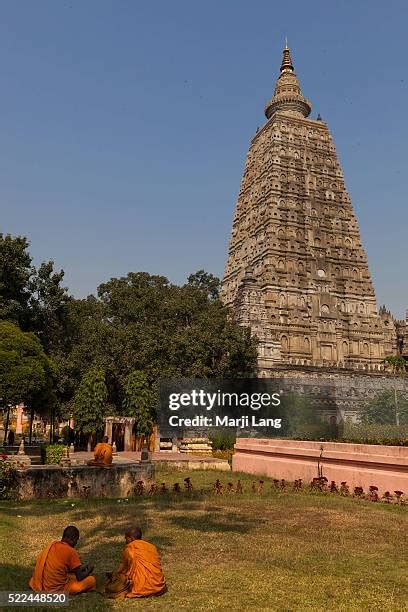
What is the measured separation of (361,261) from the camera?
211 ft

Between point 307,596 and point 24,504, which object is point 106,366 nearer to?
point 24,504

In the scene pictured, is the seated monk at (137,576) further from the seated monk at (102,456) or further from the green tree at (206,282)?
the green tree at (206,282)

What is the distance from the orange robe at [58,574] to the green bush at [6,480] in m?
9.07

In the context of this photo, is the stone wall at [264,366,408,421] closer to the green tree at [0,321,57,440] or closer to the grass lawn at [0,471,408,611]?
the grass lawn at [0,471,408,611]

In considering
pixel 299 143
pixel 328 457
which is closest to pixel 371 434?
pixel 328 457

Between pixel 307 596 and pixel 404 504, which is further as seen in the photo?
pixel 404 504

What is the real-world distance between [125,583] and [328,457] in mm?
12453

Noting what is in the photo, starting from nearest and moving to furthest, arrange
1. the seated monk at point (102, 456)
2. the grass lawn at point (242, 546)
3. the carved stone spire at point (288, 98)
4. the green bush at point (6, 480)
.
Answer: the grass lawn at point (242, 546) < the green bush at point (6, 480) < the seated monk at point (102, 456) < the carved stone spire at point (288, 98)

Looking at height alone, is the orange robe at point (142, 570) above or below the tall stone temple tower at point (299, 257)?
below

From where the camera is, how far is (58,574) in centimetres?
760

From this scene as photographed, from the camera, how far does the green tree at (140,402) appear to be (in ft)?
121

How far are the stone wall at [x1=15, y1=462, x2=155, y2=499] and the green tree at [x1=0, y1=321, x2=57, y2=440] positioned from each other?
7.15 m

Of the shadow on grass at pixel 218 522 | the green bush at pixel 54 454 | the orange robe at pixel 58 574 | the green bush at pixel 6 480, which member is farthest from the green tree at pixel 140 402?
the orange robe at pixel 58 574

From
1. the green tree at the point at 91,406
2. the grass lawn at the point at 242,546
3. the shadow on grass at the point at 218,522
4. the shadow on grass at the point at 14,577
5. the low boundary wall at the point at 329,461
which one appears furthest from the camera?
the green tree at the point at 91,406
